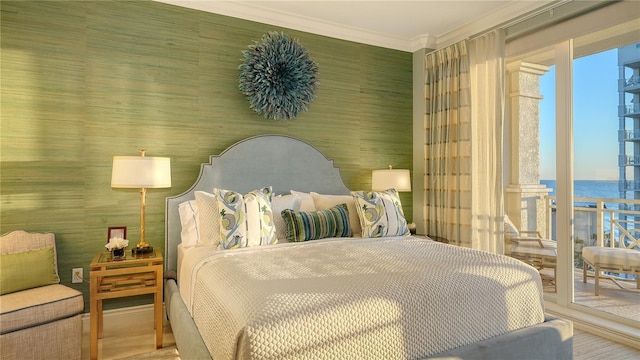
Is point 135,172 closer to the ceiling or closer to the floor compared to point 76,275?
closer to the ceiling

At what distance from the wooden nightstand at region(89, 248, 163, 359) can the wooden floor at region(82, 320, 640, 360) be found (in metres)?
0.10

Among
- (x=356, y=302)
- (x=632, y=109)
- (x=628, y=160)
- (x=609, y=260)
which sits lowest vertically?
(x=609, y=260)

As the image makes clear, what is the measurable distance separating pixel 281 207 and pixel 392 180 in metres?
1.28

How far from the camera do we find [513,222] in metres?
3.70

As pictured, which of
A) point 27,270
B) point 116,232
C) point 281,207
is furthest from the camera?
point 281,207

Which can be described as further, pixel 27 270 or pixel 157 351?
pixel 157 351

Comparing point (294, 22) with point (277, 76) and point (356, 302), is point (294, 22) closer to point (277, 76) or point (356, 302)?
point (277, 76)

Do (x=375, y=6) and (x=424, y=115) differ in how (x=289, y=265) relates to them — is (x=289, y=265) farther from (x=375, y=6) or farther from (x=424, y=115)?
(x=424, y=115)

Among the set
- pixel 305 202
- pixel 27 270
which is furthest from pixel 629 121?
pixel 27 270

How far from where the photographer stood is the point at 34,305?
7.15 ft

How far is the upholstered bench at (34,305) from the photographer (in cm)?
211

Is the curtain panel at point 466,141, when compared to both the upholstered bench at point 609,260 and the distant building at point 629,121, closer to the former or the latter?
the upholstered bench at point 609,260

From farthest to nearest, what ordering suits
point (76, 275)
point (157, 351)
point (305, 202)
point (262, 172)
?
point (262, 172) < point (305, 202) < point (76, 275) < point (157, 351)

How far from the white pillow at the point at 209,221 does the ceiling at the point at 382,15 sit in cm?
Answer: 181
